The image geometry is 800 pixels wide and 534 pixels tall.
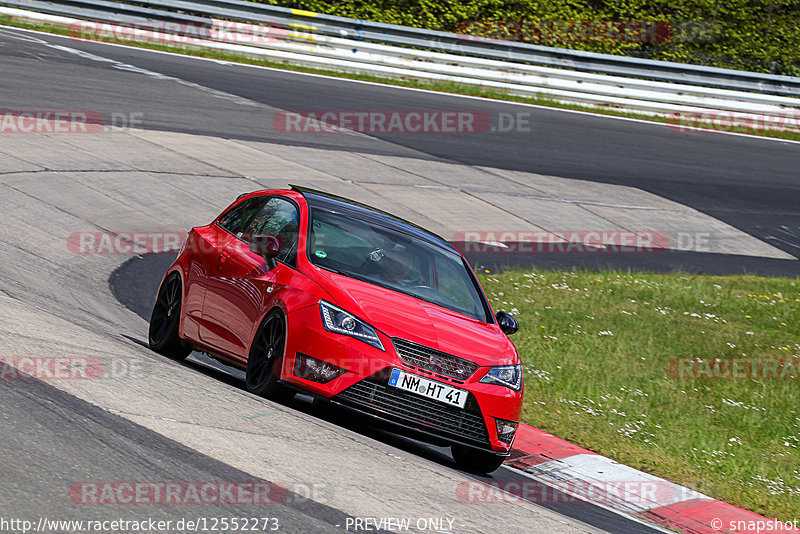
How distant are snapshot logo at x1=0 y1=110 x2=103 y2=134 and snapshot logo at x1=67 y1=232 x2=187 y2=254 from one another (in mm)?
4513

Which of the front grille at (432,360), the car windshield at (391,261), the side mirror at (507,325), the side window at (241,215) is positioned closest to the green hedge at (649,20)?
the side window at (241,215)

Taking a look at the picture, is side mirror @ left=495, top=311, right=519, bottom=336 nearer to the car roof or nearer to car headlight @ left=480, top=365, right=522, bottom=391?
car headlight @ left=480, top=365, right=522, bottom=391

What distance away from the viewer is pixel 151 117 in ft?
64.6

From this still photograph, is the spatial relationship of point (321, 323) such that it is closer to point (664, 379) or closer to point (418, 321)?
point (418, 321)

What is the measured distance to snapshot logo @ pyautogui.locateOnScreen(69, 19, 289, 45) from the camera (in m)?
27.0

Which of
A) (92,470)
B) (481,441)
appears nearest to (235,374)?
(481,441)

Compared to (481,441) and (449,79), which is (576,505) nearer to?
(481,441)

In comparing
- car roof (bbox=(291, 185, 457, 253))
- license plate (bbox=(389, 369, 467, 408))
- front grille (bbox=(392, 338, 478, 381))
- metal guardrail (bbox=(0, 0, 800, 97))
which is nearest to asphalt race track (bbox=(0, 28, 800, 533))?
license plate (bbox=(389, 369, 467, 408))

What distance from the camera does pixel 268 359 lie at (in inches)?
279

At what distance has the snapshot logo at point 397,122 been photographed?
21.6 m

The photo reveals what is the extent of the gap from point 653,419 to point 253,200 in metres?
4.03

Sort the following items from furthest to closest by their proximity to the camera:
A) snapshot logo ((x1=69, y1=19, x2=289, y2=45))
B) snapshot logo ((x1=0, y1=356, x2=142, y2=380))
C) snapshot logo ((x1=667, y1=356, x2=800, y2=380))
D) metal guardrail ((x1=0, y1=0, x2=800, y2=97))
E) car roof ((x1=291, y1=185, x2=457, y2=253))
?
snapshot logo ((x1=69, y1=19, x2=289, y2=45)) < metal guardrail ((x1=0, y1=0, x2=800, y2=97)) < snapshot logo ((x1=667, y1=356, x2=800, y2=380)) < car roof ((x1=291, y1=185, x2=457, y2=253)) < snapshot logo ((x1=0, y1=356, x2=142, y2=380))

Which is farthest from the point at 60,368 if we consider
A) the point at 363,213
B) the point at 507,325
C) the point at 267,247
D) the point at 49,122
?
the point at 49,122

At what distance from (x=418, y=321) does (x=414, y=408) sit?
0.62 meters
